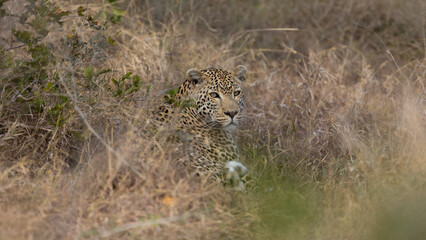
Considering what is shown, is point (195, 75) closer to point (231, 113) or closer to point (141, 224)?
point (231, 113)

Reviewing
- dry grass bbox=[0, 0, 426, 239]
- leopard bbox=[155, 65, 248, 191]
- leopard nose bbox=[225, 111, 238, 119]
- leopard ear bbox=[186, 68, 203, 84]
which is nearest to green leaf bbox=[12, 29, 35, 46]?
dry grass bbox=[0, 0, 426, 239]

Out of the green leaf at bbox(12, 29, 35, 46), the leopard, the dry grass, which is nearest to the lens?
the dry grass

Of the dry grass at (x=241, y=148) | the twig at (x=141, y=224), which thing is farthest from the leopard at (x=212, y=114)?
the twig at (x=141, y=224)

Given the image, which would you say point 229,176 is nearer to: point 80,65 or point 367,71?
point 80,65

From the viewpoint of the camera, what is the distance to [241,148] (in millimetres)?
7281

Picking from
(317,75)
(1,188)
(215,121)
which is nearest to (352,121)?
(317,75)

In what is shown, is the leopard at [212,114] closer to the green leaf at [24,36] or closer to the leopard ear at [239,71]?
the leopard ear at [239,71]

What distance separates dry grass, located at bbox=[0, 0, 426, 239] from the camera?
183 inches

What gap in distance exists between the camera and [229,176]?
5.91m

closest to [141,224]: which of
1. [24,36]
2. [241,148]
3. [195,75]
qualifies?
[195,75]

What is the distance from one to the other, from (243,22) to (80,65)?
4.30 meters

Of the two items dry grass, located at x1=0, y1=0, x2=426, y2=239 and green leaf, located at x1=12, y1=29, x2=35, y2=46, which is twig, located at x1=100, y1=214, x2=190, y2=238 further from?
green leaf, located at x1=12, y1=29, x2=35, y2=46

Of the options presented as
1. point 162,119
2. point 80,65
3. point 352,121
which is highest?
point 80,65

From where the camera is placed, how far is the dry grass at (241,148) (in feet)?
15.2
